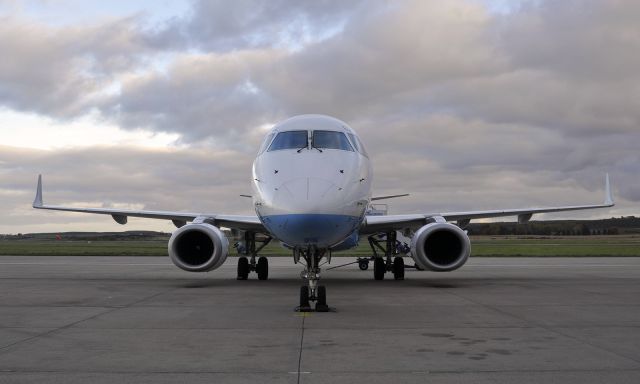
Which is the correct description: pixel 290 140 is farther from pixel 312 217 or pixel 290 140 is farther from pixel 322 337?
pixel 322 337

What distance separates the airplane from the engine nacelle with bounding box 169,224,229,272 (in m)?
0.02

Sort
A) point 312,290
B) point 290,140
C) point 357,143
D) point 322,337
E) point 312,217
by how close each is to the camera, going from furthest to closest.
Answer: point 357,143
point 290,140
point 312,290
point 312,217
point 322,337

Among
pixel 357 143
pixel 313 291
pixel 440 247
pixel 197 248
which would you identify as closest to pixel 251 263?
pixel 197 248

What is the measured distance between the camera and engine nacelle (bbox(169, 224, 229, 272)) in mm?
14906

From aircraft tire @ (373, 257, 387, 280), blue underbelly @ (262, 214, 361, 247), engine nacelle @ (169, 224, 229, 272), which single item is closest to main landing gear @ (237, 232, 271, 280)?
engine nacelle @ (169, 224, 229, 272)

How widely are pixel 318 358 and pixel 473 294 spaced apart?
26.1 feet

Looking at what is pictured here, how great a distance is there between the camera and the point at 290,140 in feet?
41.6

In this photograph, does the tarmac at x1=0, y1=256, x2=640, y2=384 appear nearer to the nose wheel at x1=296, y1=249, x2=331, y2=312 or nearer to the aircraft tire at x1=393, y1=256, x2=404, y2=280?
the nose wheel at x1=296, y1=249, x2=331, y2=312

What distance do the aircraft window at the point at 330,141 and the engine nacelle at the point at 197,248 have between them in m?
3.90

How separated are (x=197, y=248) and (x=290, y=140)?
462cm

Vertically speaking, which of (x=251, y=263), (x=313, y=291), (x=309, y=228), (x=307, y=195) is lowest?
(x=313, y=291)

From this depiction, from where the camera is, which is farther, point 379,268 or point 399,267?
point 379,268

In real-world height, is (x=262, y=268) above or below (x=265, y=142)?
below

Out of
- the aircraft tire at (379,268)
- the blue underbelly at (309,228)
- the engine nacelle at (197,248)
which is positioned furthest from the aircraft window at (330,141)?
the aircraft tire at (379,268)
